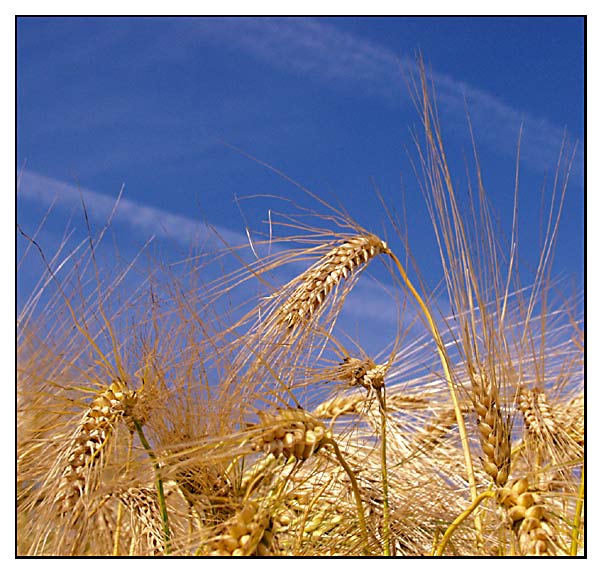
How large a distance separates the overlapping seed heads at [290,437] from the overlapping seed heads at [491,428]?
1.18 feet

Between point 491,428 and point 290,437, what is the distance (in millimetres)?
438

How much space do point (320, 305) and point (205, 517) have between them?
1.55ft

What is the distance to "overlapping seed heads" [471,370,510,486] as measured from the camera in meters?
1.10

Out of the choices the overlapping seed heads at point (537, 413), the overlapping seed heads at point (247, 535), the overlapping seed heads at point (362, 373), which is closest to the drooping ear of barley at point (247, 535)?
the overlapping seed heads at point (247, 535)

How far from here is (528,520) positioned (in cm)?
90

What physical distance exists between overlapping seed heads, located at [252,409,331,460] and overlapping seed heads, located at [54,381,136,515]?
44cm

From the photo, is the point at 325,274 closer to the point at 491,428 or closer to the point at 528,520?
the point at 491,428

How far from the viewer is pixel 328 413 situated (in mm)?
1923

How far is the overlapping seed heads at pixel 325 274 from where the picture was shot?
1352 mm

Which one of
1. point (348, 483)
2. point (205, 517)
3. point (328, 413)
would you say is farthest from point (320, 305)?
point (328, 413)

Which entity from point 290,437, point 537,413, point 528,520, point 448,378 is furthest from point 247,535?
point 537,413

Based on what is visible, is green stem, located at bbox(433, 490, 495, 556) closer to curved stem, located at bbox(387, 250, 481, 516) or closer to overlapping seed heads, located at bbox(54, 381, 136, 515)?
curved stem, located at bbox(387, 250, 481, 516)

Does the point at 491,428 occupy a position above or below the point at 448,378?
below
